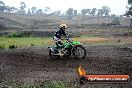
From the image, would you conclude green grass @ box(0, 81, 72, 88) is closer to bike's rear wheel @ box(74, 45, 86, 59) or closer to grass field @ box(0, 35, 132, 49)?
bike's rear wheel @ box(74, 45, 86, 59)

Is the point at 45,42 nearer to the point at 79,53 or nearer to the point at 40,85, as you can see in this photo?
the point at 79,53

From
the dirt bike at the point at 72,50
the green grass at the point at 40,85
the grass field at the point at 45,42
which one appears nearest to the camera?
the green grass at the point at 40,85

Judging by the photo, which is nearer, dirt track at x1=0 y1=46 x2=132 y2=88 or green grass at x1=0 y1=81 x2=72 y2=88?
green grass at x1=0 y1=81 x2=72 y2=88

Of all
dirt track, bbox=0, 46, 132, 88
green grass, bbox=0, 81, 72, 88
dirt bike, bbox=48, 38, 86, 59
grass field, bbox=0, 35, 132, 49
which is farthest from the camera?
grass field, bbox=0, 35, 132, 49

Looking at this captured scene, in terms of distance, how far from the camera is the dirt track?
14.8m

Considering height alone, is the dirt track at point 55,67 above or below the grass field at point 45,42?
above

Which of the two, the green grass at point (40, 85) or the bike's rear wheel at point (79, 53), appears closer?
the green grass at point (40, 85)

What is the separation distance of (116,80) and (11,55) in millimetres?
14619

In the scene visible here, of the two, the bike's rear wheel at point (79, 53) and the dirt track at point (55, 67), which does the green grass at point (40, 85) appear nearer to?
the dirt track at point (55, 67)

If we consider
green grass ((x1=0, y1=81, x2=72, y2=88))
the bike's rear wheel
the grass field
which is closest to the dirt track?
the bike's rear wheel

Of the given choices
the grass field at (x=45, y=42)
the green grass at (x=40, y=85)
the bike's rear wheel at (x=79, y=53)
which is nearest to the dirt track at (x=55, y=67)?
the bike's rear wheel at (x=79, y=53)

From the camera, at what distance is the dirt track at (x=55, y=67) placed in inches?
584

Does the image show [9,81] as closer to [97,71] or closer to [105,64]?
[97,71]

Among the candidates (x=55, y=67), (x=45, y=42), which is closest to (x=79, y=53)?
(x=55, y=67)
